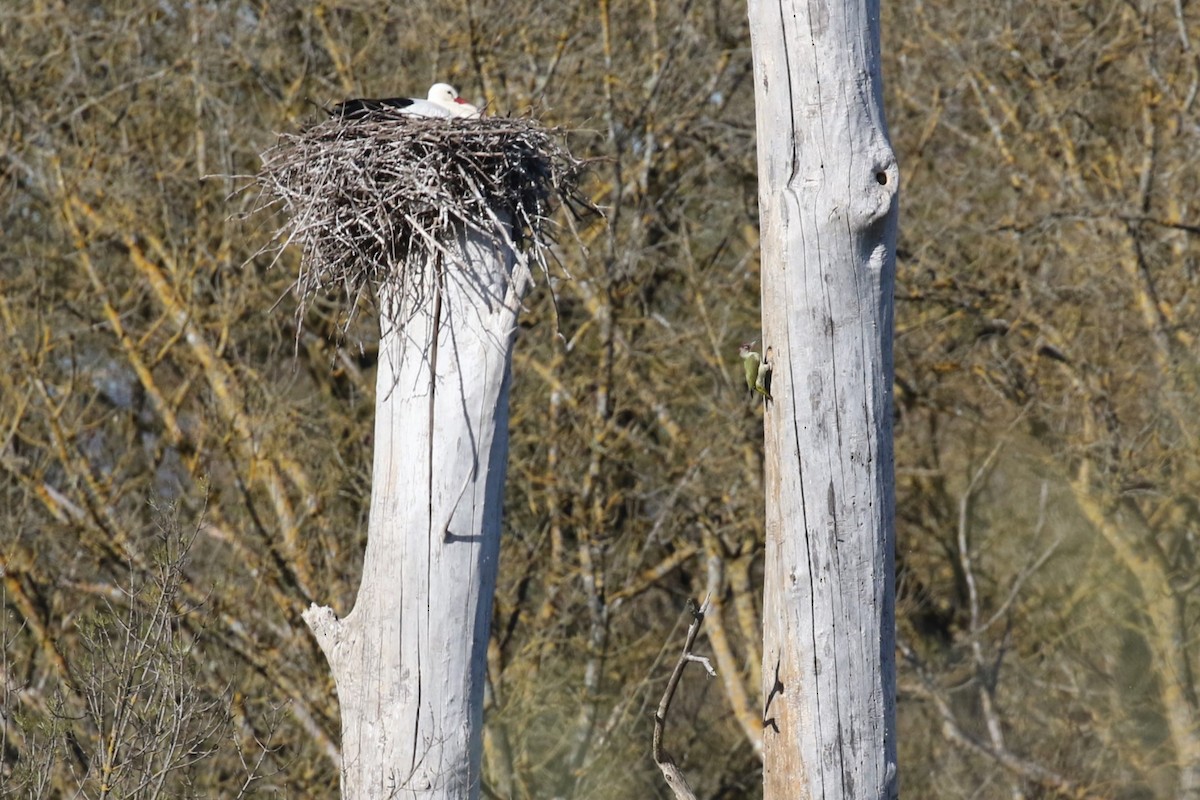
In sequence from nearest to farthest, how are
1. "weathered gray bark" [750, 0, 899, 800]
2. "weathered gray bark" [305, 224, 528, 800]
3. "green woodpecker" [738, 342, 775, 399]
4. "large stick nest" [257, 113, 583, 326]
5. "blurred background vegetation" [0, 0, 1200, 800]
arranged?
"weathered gray bark" [750, 0, 899, 800] < "green woodpecker" [738, 342, 775, 399] < "weathered gray bark" [305, 224, 528, 800] < "large stick nest" [257, 113, 583, 326] < "blurred background vegetation" [0, 0, 1200, 800]

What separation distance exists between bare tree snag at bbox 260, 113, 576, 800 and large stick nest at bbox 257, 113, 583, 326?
0.4 inches

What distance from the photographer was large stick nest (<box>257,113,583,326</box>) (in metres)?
3.76

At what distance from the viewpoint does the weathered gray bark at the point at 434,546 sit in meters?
3.51

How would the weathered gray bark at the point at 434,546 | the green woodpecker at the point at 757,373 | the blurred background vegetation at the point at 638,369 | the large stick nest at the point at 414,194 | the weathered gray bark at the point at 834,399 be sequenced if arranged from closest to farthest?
1. the weathered gray bark at the point at 834,399
2. the green woodpecker at the point at 757,373
3. the weathered gray bark at the point at 434,546
4. the large stick nest at the point at 414,194
5. the blurred background vegetation at the point at 638,369

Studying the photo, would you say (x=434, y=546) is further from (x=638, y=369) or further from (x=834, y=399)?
(x=638, y=369)

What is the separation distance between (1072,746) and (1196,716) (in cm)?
90

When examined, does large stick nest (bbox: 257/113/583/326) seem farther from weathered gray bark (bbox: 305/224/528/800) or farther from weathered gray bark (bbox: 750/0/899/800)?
weathered gray bark (bbox: 750/0/899/800)

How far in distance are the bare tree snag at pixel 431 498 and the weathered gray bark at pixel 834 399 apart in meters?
0.78

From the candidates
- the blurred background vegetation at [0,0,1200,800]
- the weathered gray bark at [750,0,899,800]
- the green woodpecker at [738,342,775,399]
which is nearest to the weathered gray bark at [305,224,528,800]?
the green woodpecker at [738,342,775,399]

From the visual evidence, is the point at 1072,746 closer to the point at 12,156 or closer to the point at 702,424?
the point at 702,424

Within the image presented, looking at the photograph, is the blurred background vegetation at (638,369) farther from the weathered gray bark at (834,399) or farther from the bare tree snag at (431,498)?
the weathered gray bark at (834,399)

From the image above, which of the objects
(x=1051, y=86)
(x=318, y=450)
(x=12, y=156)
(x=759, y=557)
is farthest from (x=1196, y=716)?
(x=12, y=156)

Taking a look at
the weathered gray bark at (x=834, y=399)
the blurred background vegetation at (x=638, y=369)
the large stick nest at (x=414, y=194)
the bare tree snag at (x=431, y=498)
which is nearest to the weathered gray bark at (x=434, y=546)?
the bare tree snag at (x=431, y=498)

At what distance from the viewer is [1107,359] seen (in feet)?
31.2
